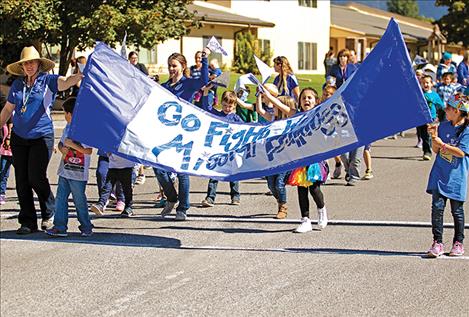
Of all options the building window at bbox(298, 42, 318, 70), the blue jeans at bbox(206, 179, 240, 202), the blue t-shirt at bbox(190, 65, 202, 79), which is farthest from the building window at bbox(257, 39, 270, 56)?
the blue jeans at bbox(206, 179, 240, 202)

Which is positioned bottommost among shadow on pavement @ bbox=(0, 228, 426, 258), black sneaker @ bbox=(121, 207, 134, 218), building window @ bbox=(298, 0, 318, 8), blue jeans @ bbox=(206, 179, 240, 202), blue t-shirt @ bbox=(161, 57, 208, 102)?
shadow on pavement @ bbox=(0, 228, 426, 258)

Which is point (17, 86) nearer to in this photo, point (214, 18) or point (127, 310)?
point (127, 310)

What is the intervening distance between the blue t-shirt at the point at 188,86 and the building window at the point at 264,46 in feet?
114

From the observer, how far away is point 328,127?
9.46 meters

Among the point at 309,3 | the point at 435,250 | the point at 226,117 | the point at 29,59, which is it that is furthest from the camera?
the point at 309,3

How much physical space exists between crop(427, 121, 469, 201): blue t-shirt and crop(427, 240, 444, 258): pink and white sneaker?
18.5 inches

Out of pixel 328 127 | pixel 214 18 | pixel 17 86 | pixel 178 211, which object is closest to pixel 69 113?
pixel 17 86

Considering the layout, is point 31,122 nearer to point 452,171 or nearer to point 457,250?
point 452,171

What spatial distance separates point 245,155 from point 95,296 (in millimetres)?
2650

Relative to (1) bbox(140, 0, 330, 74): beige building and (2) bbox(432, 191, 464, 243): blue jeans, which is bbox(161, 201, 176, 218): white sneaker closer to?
(2) bbox(432, 191, 464, 243): blue jeans

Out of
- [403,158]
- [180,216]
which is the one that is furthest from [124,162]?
[403,158]

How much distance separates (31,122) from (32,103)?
208 millimetres

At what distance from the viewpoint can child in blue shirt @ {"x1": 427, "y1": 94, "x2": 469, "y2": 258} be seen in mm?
8930

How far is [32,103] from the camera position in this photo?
398 inches
